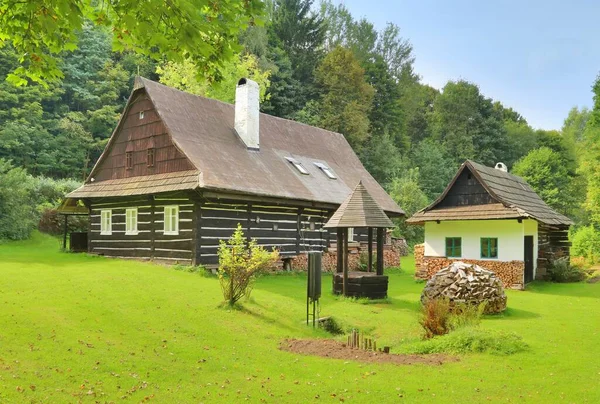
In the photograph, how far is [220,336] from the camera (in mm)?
10648

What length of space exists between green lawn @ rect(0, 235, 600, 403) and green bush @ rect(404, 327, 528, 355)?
1.08 feet

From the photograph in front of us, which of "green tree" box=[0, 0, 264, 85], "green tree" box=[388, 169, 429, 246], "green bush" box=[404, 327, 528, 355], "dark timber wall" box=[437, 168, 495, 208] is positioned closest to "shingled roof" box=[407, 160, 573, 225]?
"dark timber wall" box=[437, 168, 495, 208]

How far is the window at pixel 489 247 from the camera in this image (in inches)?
832

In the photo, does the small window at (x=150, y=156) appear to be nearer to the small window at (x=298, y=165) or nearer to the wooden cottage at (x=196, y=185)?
the wooden cottage at (x=196, y=185)

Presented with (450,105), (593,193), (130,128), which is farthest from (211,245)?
(450,105)

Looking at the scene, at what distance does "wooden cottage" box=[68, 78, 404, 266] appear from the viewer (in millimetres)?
19938

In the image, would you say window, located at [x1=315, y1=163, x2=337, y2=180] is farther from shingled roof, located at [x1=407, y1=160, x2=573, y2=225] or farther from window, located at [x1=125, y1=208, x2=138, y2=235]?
window, located at [x1=125, y1=208, x2=138, y2=235]

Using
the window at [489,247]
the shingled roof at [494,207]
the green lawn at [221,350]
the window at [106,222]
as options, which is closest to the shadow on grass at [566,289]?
the window at [489,247]

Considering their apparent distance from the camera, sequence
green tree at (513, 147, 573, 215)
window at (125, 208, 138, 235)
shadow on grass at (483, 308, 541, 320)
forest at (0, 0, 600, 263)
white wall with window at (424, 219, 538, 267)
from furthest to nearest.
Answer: green tree at (513, 147, 573, 215), forest at (0, 0, 600, 263), window at (125, 208, 138, 235), white wall with window at (424, 219, 538, 267), shadow on grass at (483, 308, 541, 320)

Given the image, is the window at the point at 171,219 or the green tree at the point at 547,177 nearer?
the window at the point at 171,219

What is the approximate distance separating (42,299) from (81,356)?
4.58 meters

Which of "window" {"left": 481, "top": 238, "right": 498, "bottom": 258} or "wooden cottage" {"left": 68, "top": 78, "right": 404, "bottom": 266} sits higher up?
"wooden cottage" {"left": 68, "top": 78, "right": 404, "bottom": 266}

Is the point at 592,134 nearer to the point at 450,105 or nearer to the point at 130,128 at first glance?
the point at 450,105

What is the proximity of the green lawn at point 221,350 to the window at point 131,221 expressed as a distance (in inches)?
232
